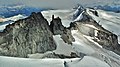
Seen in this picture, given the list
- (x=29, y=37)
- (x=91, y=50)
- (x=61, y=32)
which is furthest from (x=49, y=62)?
(x=61, y=32)

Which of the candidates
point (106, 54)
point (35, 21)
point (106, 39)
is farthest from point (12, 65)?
point (106, 39)

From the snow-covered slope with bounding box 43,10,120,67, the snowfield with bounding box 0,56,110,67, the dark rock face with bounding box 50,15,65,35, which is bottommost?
the snow-covered slope with bounding box 43,10,120,67

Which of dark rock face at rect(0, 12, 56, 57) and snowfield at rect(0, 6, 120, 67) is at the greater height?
dark rock face at rect(0, 12, 56, 57)

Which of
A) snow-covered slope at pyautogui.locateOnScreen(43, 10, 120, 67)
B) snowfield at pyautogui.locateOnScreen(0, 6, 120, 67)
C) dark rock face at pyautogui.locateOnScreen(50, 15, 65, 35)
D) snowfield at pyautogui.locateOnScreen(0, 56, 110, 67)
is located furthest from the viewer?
dark rock face at pyautogui.locateOnScreen(50, 15, 65, 35)

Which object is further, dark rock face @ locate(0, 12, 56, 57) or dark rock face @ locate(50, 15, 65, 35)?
dark rock face @ locate(50, 15, 65, 35)

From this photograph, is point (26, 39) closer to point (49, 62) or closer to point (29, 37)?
point (29, 37)

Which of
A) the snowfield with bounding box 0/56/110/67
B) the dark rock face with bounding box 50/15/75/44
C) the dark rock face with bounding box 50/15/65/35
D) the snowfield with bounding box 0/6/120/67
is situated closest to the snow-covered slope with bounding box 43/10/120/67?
the snowfield with bounding box 0/6/120/67

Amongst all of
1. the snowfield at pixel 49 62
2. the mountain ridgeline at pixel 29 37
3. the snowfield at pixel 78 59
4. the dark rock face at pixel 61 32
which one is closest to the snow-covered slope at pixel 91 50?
the snowfield at pixel 78 59

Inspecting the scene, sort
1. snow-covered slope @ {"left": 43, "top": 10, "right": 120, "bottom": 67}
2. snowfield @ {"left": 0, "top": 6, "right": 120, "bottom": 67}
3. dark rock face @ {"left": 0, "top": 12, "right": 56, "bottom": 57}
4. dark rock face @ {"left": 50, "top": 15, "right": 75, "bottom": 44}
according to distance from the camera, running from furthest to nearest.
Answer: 1. dark rock face @ {"left": 50, "top": 15, "right": 75, "bottom": 44}
2. snow-covered slope @ {"left": 43, "top": 10, "right": 120, "bottom": 67}
3. dark rock face @ {"left": 0, "top": 12, "right": 56, "bottom": 57}
4. snowfield @ {"left": 0, "top": 6, "right": 120, "bottom": 67}

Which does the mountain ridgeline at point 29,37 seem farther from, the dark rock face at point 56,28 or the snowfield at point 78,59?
the snowfield at point 78,59

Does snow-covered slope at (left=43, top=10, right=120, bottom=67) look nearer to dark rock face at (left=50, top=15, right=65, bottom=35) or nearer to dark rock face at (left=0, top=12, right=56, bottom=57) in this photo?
dark rock face at (left=50, top=15, right=65, bottom=35)
